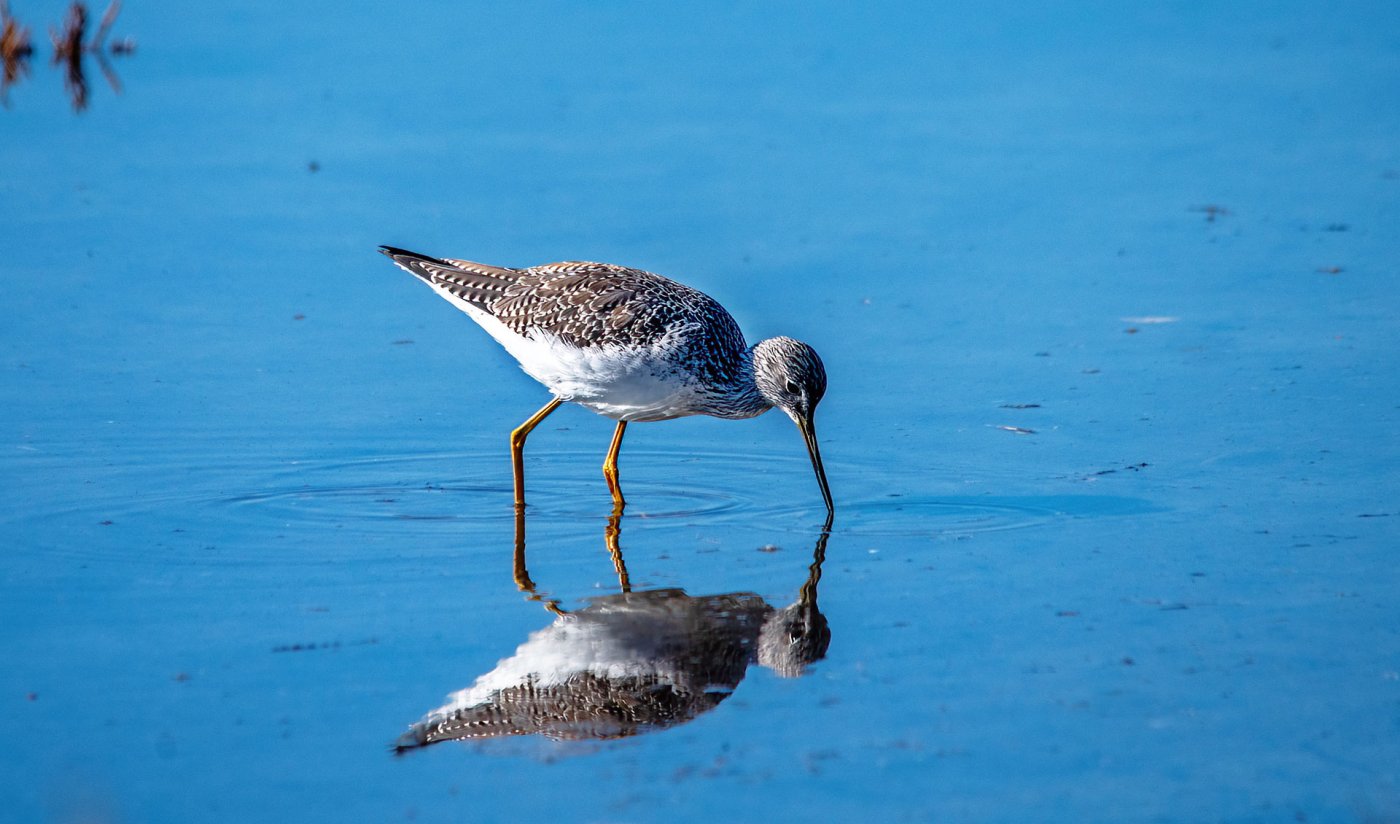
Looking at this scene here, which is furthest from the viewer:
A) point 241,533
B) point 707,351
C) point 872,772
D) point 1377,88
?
point 1377,88

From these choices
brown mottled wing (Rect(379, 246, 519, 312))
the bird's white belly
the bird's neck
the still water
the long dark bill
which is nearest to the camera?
the still water

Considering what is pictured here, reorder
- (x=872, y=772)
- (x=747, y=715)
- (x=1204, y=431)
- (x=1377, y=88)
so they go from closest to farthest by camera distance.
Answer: (x=872, y=772), (x=747, y=715), (x=1204, y=431), (x=1377, y=88)

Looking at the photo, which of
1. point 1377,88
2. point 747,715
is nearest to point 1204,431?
point 747,715

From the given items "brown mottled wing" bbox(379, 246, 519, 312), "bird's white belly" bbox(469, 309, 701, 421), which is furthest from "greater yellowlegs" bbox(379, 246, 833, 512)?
"brown mottled wing" bbox(379, 246, 519, 312)

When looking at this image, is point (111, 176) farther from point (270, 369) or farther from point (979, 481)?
point (979, 481)

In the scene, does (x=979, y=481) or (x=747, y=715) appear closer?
(x=747, y=715)

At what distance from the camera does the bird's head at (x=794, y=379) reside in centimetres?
761

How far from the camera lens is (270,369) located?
9047 mm

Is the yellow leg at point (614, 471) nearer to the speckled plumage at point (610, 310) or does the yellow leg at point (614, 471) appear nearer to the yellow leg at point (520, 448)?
Answer: the yellow leg at point (520, 448)

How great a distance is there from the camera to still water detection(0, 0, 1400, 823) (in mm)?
5285

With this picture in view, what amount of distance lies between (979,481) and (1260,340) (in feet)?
8.27

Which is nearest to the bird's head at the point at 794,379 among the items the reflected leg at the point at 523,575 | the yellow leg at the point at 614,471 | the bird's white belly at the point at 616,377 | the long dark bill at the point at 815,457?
the long dark bill at the point at 815,457

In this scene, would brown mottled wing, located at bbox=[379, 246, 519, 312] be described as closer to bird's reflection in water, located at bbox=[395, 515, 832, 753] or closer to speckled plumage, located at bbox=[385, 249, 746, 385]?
speckled plumage, located at bbox=[385, 249, 746, 385]

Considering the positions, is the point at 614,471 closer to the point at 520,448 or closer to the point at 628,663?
the point at 520,448
